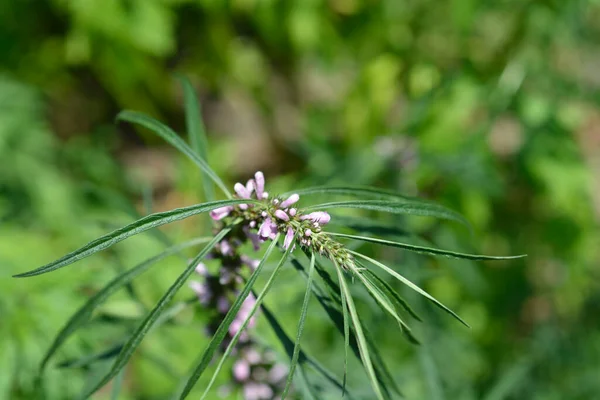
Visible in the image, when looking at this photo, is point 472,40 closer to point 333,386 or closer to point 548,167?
point 548,167

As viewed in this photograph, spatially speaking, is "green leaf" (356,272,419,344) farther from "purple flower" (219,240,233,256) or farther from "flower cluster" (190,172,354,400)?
Answer: "purple flower" (219,240,233,256)

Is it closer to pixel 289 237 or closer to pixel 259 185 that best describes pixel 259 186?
pixel 259 185

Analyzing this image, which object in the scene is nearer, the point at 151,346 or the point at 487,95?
the point at 151,346

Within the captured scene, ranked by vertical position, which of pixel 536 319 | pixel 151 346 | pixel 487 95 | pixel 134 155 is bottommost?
pixel 151 346

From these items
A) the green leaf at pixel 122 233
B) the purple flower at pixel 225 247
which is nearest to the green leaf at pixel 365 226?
the purple flower at pixel 225 247

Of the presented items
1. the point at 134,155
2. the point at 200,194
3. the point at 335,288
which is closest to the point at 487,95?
the point at 200,194

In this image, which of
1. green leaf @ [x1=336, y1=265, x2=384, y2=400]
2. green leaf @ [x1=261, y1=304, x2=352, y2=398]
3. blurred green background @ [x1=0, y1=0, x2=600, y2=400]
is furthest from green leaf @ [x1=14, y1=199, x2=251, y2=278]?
blurred green background @ [x1=0, y1=0, x2=600, y2=400]
